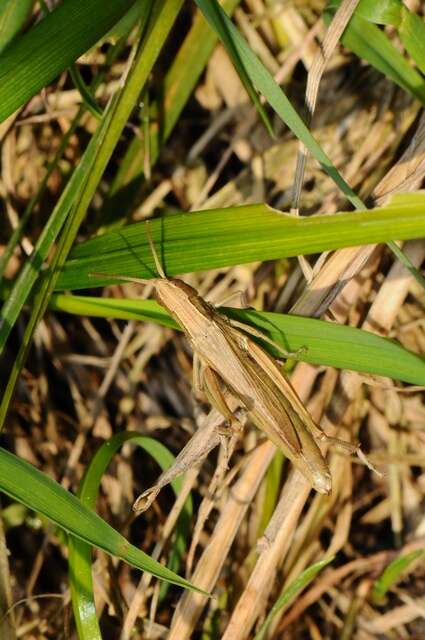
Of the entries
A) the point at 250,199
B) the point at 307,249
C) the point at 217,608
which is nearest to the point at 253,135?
the point at 250,199

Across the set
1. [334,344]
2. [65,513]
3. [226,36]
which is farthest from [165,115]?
[65,513]

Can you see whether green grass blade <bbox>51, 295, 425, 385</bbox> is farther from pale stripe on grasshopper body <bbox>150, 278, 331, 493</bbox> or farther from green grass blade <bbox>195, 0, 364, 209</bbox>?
green grass blade <bbox>195, 0, 364, 209</bbox>

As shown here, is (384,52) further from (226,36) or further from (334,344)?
(334,344)

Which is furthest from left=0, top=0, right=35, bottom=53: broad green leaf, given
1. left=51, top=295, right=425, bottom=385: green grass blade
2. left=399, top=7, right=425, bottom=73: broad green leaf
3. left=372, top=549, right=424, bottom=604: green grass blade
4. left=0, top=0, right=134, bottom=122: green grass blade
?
left=372, top=549, right=424, bottom=604: green grass blade

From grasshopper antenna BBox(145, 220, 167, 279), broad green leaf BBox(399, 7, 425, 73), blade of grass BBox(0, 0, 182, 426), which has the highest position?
A: blade of grass BBox(0, 0, 182, 426)

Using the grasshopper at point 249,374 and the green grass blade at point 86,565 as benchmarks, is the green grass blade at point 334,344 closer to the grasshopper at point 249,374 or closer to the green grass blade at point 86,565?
the grasshopper at point 249,374
